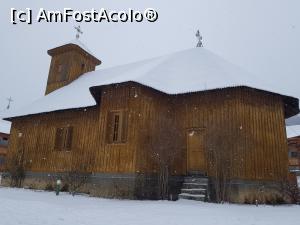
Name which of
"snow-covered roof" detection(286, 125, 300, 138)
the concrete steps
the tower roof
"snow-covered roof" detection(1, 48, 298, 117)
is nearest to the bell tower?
the tower roof

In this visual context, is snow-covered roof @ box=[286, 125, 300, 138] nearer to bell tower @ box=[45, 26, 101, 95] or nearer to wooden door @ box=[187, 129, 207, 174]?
wooden door @ box=[187, 129, 207, 174]

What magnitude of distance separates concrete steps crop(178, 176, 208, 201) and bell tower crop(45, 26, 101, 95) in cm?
1504

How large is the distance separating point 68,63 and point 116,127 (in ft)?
43.8

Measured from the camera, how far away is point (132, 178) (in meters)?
12.6

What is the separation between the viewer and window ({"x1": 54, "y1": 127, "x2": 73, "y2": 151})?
1764cm

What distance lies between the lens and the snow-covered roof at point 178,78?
14.1 meters

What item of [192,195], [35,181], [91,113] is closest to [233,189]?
[192,195]

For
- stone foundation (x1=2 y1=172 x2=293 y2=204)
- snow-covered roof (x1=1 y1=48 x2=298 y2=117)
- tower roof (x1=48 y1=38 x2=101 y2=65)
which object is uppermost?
tower roof (x1=48 y1=38 x2=101 y2=65)

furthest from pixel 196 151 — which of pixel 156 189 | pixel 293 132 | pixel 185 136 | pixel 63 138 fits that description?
pixel 293 132

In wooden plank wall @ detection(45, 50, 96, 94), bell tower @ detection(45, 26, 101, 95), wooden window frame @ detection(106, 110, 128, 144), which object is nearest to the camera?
wooden window frame @ detection(106, 110, 128, 144)

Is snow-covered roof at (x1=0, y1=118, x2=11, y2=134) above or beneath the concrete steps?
above

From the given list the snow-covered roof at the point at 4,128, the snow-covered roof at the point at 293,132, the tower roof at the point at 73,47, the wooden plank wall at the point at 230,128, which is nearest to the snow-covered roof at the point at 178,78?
the wooden plank wall at the point at 230,128

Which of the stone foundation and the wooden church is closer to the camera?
the stone foundation

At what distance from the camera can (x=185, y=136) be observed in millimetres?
14570
